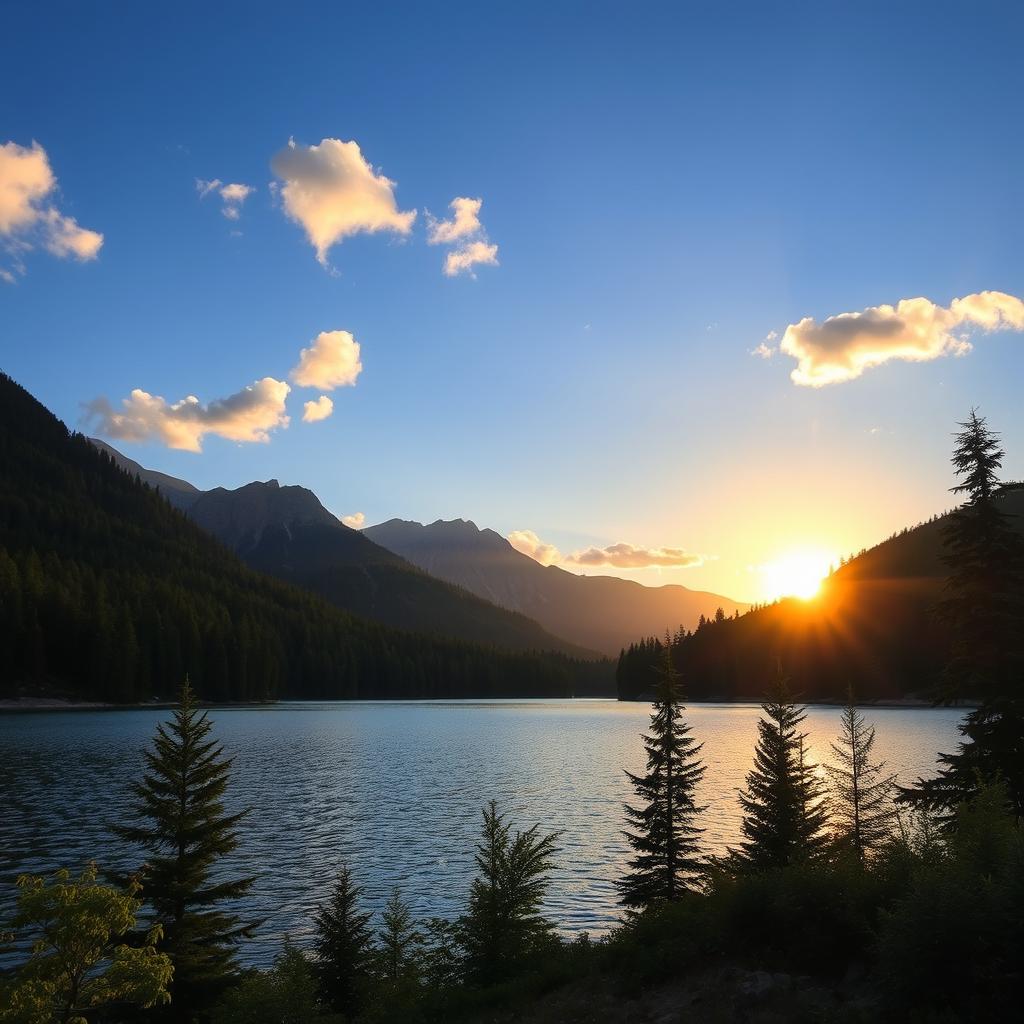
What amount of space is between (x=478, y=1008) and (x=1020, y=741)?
783 inches

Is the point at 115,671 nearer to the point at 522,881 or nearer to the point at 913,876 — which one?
the point at 522,881

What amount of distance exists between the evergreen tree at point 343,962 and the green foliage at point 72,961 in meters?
7.84

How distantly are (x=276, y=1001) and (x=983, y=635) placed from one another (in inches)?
1014

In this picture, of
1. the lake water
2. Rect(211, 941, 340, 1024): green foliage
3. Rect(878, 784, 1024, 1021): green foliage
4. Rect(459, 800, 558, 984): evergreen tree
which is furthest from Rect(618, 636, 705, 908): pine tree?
Rect(878, 784, 1024, 1021): green foliage

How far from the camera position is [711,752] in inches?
3524

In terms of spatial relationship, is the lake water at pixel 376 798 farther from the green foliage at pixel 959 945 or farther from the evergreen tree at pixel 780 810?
the green foliage at pixel 959 945

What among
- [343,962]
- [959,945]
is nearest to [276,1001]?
[343,962]

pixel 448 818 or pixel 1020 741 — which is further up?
pixel 1020 741

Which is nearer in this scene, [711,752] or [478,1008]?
[478,1008]

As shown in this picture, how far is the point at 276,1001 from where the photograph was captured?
18.6 metres

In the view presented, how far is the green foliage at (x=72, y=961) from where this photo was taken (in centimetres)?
1420

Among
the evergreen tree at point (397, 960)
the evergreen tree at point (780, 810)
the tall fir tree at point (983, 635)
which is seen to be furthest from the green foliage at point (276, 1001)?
the tall fir tree at point (983, 635)

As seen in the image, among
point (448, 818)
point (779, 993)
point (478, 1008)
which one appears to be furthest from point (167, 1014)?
point (448, 818)

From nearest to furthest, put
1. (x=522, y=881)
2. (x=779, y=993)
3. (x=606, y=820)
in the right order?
(x=779, y=993) → (x=522, y=881) → (x=606, y=820)
